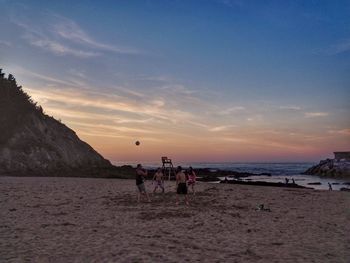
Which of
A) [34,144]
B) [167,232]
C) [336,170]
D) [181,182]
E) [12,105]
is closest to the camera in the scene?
[167,232]

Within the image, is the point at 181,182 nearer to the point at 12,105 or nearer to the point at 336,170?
the point at 12,105

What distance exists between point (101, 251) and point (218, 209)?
10596 mm

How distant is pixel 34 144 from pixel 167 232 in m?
46.4

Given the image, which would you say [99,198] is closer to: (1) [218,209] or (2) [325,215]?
(1) [218,209]

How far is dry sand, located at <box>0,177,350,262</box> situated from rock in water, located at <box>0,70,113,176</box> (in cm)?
2978

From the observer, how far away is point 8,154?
51562 mm

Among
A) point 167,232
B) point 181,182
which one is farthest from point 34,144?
point 167,232

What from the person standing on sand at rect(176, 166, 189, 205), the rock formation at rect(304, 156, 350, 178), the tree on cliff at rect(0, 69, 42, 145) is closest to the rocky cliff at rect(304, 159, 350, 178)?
the rock formation at rect(304, 156, 350, 178)

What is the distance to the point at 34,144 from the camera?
184 ft

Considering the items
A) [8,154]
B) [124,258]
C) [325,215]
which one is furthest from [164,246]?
[8,154]

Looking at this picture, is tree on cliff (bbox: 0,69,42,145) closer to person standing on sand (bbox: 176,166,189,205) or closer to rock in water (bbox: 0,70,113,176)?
rock in water (bbox: 0,70,113,176)

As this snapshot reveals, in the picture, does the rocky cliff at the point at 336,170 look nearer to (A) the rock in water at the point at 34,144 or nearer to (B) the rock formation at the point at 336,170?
(B) the rock formation at the point at 336,170

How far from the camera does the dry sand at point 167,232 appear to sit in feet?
36.7

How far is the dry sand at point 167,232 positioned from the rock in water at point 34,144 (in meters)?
29.8
